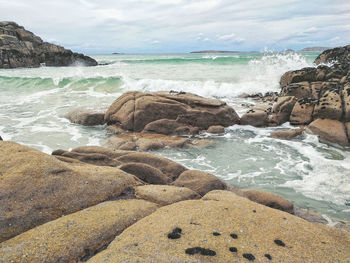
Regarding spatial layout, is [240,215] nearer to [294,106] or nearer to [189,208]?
[189,208]

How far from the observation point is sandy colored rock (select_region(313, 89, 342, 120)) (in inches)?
478

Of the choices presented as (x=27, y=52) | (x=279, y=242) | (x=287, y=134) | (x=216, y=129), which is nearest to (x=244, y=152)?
(x=216, y=129)

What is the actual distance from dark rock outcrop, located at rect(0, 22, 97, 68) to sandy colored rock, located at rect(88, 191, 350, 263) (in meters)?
59.6

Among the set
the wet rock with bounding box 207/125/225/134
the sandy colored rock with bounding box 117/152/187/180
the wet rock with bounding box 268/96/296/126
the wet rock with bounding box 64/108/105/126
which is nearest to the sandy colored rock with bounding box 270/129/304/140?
the wet rock with bounding box 268/96/296/126

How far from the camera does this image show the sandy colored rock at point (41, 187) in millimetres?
3779

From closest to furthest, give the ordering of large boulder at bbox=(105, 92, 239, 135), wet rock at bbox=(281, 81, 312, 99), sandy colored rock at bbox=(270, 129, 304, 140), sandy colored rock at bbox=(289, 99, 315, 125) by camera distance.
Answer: sandy colored rock at bbox=(270, 129, 304, 140), large boulder at bbox=(105, 92, 239, 135), sandy colored rock at bbox=(289, 99, 315, 125), wet rock at bbox=(281, 81, 312, 99)

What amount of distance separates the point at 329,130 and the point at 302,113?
7.23 ft

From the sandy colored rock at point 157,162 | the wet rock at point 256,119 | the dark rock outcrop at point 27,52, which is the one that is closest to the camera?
the sandy colored rock at point 157,162

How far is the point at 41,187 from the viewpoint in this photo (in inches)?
167

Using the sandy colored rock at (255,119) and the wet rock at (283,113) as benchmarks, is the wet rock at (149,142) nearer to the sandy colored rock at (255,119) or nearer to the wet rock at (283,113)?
the sandy colored rock at (255,119)

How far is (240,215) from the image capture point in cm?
418

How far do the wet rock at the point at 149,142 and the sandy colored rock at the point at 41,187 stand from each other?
549 cm

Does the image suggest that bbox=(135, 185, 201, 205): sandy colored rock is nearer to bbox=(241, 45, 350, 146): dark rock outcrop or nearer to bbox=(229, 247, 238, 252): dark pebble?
bbox=(229, 247, 238, 252): dark pebble

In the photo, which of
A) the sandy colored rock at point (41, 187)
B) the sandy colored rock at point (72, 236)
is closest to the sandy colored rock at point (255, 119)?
the sandy colored rock at point (41, 187)
